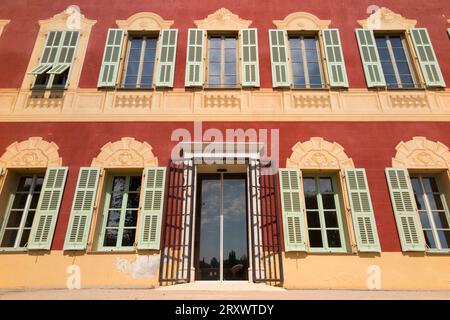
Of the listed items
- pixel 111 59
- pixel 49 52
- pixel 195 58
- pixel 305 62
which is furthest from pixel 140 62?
pixel 305 62

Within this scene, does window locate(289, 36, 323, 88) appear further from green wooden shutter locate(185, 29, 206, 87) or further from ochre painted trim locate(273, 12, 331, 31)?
green wooden shutter locate(185, 29, 206, 87)

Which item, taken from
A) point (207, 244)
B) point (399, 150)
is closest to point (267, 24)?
point (399, 150)

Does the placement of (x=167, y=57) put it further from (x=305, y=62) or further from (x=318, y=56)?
(x=318, y=56)

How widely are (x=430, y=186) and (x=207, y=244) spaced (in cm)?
457

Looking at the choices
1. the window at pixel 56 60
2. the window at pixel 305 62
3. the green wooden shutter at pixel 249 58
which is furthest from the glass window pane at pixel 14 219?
the window at pixel 305 62

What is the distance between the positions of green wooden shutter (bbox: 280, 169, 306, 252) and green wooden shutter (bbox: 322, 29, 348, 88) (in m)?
2.40

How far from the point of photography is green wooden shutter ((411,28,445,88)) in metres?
7.65

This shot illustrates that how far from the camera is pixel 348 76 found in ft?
25.6

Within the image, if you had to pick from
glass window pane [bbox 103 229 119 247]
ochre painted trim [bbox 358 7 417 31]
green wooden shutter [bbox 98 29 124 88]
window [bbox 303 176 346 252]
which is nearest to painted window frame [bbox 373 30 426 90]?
ochre painted trim [bbox 358 7 417 31]

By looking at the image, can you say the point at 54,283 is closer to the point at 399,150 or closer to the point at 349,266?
the point at 349,266

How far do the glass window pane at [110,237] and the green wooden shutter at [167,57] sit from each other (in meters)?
3.24

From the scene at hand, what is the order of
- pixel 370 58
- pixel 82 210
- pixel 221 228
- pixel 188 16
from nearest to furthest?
pixel 82 210 → pixel 221 228 → pixel 370 58 → pixel 188 16

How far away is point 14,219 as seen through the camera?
21.8 feet

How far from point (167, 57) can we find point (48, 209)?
4111 millimetres
